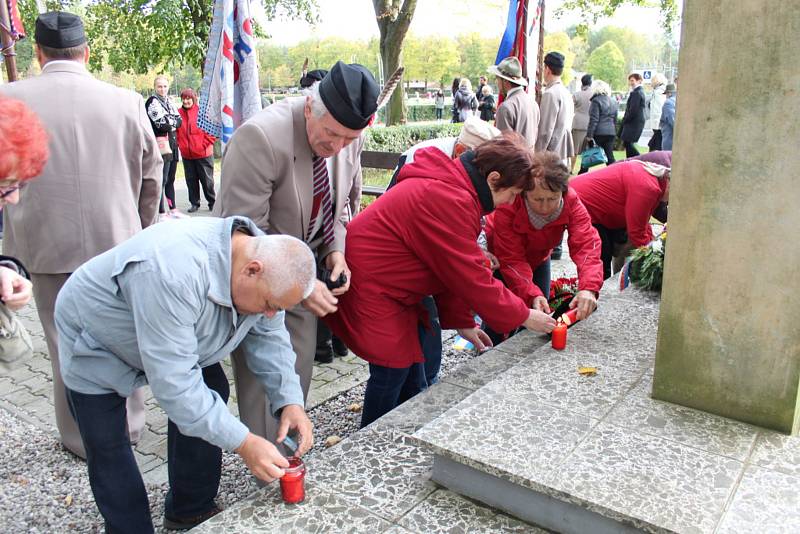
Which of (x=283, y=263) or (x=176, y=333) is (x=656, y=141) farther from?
(x=176, y=333)

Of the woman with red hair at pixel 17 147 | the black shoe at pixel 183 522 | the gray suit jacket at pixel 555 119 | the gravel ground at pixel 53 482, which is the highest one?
the woman with red hair at pixel 17 147

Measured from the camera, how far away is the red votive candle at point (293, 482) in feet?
7.68

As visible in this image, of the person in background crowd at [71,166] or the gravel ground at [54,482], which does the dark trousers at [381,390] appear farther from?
the person in background crowd at [71,166]

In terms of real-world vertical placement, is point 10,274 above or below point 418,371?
above

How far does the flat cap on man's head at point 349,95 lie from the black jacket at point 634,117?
10.2 m

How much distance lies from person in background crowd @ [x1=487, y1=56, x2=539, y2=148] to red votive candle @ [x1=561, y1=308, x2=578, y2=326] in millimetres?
2665

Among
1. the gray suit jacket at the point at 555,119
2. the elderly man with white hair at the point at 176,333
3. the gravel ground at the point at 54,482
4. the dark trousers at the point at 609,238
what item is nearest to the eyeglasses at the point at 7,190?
the elderly man with white hair at the point at 176,333

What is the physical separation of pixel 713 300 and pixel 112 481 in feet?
7.57

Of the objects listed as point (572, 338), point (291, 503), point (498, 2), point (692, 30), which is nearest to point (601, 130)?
point (572, 338)

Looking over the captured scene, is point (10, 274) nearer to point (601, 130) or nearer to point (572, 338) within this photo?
point (572, 338)

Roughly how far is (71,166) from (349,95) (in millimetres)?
1414

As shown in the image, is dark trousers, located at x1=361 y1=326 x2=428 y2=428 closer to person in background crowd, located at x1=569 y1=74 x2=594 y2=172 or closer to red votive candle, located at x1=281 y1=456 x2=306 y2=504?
red votive candle, located at x1=281 y1=456 x2=306 y2=504

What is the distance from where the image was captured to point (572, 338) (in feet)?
11.9

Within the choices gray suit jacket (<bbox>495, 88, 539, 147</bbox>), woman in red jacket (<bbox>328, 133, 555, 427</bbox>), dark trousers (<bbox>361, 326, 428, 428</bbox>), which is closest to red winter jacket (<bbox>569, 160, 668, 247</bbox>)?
gray suit jacket (<bbox>495, 88, 539, 147</bbox>)
